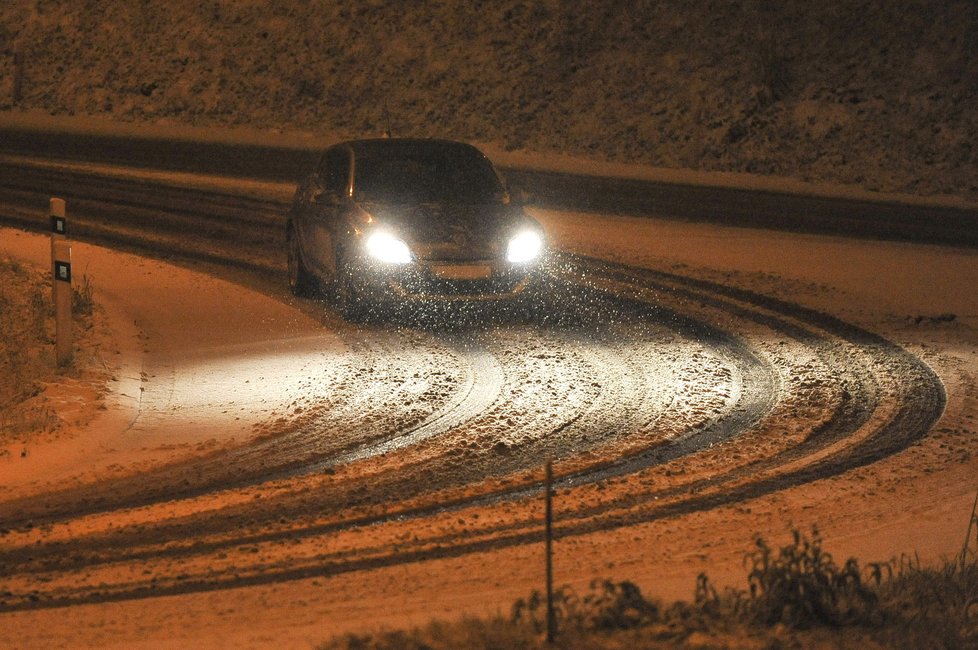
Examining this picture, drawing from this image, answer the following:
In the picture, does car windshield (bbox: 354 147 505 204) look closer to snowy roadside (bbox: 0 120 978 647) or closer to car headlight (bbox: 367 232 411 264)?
car headlight (bbox: 367 232 411 264)

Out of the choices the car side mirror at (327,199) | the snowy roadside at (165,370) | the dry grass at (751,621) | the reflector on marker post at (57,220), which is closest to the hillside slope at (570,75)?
the car side mirror at (327,199)

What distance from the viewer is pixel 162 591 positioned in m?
5.99

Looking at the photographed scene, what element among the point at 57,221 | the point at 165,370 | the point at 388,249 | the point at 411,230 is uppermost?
the point at 411,230

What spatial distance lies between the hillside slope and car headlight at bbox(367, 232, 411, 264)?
49.6 feet

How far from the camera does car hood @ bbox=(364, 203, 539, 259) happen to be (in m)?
11.7

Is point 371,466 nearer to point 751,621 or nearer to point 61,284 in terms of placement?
point 751,621

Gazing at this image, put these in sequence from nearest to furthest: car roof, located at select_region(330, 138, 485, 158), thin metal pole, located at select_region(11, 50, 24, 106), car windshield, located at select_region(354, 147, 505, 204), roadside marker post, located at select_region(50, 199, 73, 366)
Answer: roadside marker post, located at select_region(50, 199, 73, 366) < car windshield, located at select_region(354, 147, 505, 204) < car roof, located at select_region(330, 138, 485, 158) < thin metal pole, located at select_region(11, 50, 24, 106)

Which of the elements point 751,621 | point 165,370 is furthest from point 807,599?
point 165,370

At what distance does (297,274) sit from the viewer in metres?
13.4

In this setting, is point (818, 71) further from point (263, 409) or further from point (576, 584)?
point (576, 584)

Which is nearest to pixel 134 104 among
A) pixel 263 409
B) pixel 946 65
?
pixel 946 65

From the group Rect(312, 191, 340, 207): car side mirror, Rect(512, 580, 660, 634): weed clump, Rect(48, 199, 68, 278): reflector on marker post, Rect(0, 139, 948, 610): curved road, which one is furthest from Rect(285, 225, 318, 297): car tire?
Rect(512, 580, 660, 634): weed clump

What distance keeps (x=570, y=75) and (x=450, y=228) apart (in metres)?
21.5

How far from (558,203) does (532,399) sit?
11.4 m
